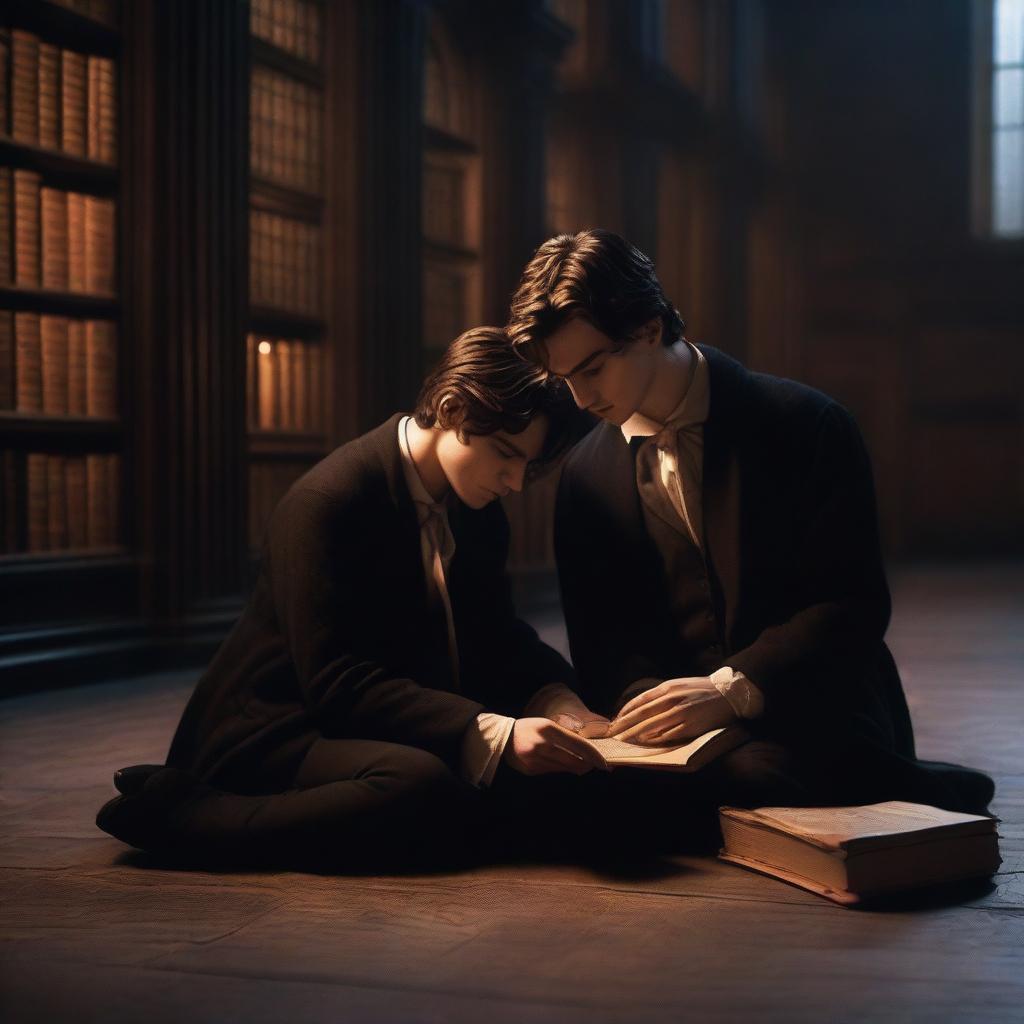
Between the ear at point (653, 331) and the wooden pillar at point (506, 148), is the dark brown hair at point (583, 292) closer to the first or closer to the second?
the ear at point (653, 331)

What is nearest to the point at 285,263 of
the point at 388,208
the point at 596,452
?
the point at 388,208

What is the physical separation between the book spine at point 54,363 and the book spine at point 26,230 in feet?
0.52

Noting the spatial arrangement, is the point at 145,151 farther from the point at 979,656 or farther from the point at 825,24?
the point at 825,24

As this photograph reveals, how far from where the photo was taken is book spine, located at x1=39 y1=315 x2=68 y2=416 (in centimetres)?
542

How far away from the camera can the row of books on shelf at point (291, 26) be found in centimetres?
638

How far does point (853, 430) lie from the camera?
3.01 meters

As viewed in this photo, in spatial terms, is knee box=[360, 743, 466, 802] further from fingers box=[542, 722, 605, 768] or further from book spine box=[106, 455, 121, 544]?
book spine box=[106, 455, 121, 544]

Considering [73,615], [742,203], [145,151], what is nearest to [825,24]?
[742,203]

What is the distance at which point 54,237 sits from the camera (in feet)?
17.9

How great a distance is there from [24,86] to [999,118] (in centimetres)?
1024

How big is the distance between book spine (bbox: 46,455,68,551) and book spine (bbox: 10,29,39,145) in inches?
45.2

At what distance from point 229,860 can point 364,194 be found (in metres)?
4.45

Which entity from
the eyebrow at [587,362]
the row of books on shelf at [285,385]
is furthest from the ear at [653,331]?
the row of books on shelf at [285,385]

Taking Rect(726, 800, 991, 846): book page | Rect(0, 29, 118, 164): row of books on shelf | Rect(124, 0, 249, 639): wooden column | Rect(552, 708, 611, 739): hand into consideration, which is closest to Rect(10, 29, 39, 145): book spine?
Rect(0, 29, 118, 164): row of books on shelf
